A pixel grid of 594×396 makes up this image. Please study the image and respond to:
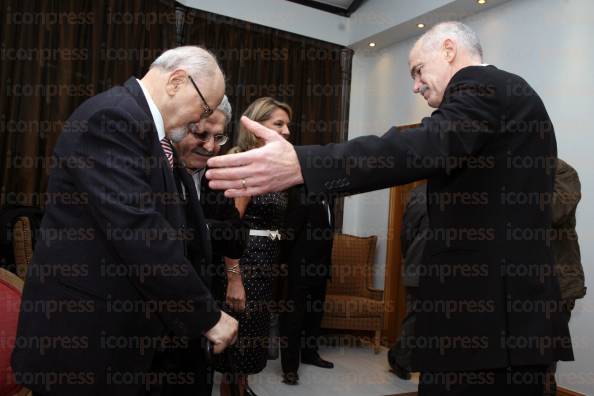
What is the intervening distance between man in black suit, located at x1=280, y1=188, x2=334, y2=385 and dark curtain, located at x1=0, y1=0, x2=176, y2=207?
2.03m

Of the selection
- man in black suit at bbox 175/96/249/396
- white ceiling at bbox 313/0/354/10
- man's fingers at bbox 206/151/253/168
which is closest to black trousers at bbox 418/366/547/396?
man's fingers at bbox 206/151/253/168

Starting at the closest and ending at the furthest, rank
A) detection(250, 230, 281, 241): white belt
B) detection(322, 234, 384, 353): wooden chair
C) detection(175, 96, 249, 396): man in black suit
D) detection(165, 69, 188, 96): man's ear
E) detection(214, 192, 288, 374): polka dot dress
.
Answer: detection(165, 69, 188, 96): man's ear < detection(175, 96, 249, 396): man in black suit < detection(214, 192, 288, 374): polka dot dress < detection(250, 230, 281, 241): white belt < detection(322, 234, 384, 353): wooden chair

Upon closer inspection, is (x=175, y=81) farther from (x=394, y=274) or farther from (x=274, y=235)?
(x=394, y=274)

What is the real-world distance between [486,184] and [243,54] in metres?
4.31

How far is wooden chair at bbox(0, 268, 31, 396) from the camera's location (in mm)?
1376

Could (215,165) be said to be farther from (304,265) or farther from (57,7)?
(57,7)

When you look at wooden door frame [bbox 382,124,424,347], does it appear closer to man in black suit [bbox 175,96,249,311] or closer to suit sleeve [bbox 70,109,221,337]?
man in black suit [bbox 175,96,249,311]

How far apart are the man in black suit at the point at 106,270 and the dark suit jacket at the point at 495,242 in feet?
1.94

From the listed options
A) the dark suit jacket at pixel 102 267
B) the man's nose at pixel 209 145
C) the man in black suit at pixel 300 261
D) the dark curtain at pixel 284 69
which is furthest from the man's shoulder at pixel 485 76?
the dark curtain at pixel 284 69

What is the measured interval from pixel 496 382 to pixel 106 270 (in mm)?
992

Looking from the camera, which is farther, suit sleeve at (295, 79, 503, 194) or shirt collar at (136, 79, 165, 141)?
shirt collar at (136, 79, 165, 141)

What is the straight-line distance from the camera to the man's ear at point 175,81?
140 cm

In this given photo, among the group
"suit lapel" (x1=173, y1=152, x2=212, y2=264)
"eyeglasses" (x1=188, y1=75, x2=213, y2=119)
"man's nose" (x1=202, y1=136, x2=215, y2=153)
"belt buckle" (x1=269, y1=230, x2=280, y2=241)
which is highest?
"eyeglasses" (x1=188, y1=75, x2=213, y2=119)

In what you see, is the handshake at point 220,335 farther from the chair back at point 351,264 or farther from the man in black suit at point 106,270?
the chair back at point 351,264
